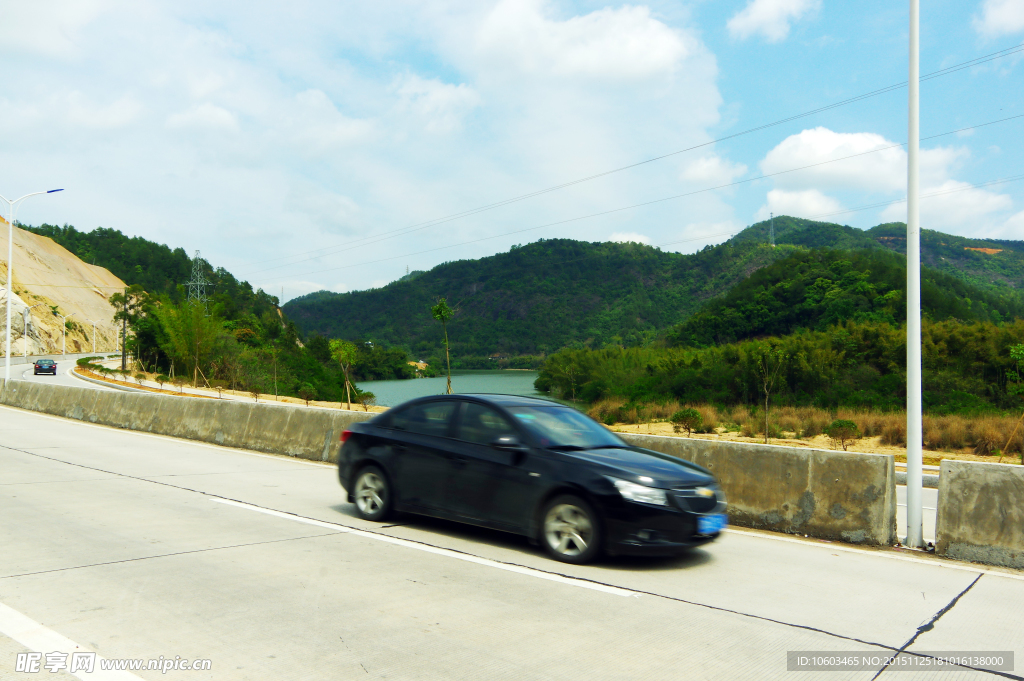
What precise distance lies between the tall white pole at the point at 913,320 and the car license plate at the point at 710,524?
2.60 metres

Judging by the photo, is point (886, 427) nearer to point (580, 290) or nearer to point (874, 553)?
point (874, 553)

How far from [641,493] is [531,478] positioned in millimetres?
1094

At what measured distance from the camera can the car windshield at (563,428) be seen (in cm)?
722

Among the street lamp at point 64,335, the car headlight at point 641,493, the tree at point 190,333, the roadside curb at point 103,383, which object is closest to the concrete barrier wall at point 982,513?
the car headlight at point 641,493

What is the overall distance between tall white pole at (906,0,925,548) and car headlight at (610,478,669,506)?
331 cm

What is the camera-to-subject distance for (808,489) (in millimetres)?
8359

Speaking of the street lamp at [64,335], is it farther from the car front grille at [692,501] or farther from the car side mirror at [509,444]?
the car front grille at [692,501]

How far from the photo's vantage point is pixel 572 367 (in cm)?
7394

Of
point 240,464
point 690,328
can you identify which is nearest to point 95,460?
point 240,464

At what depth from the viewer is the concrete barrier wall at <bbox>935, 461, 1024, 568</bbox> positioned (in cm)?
708

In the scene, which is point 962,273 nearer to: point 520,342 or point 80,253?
point 520,342

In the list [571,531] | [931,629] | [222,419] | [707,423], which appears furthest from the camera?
[707,423]

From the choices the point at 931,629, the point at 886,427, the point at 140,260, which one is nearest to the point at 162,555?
the point at 931,629

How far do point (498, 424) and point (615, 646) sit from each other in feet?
10.3
